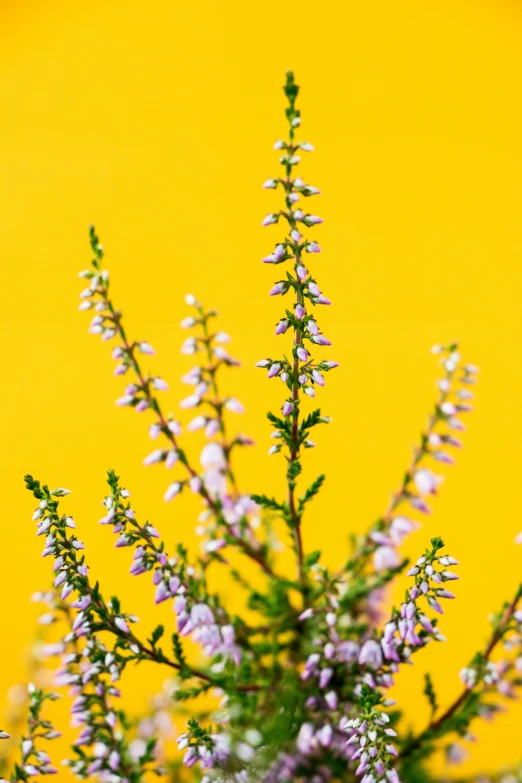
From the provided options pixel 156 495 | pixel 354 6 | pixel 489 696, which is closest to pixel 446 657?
→ pixel 156 495

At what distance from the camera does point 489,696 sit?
0.75m

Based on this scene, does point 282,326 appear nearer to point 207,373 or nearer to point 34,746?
point 207,373

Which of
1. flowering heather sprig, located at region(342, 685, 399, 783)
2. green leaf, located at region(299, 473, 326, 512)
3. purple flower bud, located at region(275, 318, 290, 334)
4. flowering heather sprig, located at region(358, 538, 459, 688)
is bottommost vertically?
flowering heather sprig, located at region(342, 685, 399, 783)

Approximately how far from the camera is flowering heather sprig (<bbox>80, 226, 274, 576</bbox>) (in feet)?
1.81

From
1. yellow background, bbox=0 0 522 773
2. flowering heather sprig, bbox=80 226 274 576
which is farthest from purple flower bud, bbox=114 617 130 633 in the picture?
yellow background, bbox=0 0 522 773

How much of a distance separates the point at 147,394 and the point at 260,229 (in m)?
1.73

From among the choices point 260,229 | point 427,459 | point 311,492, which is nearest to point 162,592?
point 311,492

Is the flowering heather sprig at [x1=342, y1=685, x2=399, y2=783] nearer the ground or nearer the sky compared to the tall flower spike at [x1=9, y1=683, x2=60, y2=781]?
nearer the ground

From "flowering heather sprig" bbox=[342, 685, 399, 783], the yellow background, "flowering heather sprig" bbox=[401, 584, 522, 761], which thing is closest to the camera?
"flowering heather sprig" bbox=[342, 685, 399, 783]

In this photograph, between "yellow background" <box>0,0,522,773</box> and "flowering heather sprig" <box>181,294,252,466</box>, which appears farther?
"yellow background" <box>0,0,522,773</box>

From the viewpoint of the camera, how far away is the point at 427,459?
2.10ft

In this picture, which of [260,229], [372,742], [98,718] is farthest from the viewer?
[260,229]

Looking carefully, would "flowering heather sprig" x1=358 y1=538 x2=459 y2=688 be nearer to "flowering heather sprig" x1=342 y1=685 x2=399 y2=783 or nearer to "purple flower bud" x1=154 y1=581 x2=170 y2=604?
"flowering heather sprig" x1=342 y1=685 x2=399 y2=783

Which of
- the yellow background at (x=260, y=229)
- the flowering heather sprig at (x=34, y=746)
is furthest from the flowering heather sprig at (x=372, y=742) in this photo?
the yellow background at (x=260, y=229)
